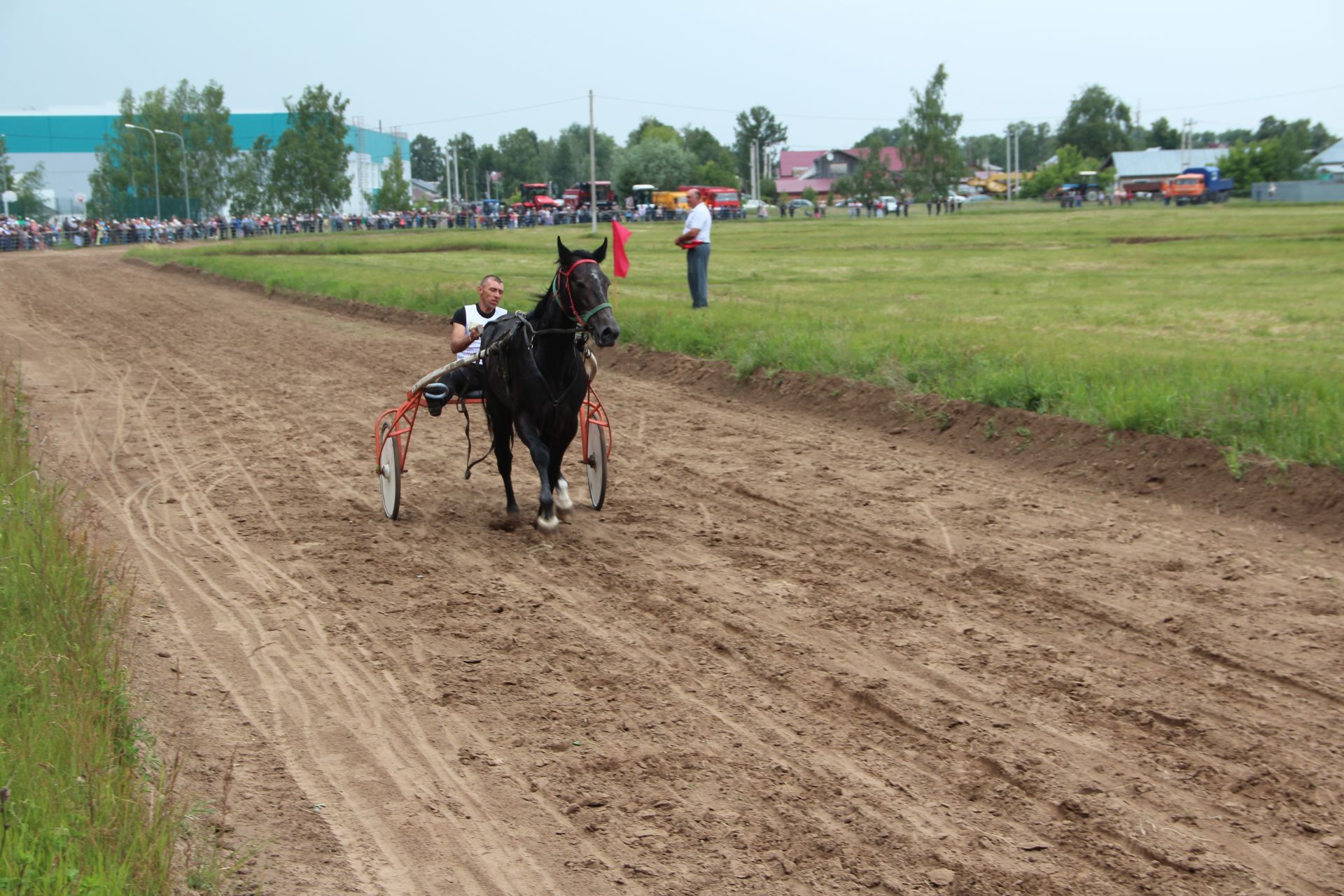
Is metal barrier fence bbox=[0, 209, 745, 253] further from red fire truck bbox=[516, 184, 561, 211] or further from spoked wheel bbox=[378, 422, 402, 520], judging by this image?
spoked wheel bbox=[378, 422, 402, 520]

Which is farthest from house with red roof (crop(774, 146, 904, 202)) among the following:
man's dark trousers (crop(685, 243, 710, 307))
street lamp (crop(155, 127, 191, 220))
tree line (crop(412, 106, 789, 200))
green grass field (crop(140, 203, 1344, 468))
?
man's dark trousers (crop(685, 243, 710, 307))

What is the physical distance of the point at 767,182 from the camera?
123m

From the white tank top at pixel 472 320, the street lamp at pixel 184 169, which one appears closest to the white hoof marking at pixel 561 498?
the white tank top at pixel 472 320

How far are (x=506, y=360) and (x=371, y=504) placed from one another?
1858mm

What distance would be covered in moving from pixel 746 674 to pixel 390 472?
4078 mm

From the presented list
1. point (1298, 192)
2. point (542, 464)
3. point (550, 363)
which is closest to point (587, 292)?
point (550, 363)

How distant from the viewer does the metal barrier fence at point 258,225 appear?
59.7 meters

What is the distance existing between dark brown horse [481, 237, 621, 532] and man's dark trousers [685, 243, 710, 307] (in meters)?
11.4

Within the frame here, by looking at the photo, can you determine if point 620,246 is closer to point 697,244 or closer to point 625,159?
point 697,244

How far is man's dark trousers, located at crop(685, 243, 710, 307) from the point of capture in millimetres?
19656

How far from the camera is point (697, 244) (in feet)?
64.2

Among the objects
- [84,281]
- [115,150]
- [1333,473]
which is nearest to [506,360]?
[1333,473]

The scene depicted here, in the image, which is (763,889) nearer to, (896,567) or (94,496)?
(896,567)

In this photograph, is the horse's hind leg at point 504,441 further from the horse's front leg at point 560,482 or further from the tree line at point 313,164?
the tree line at point 313,164
